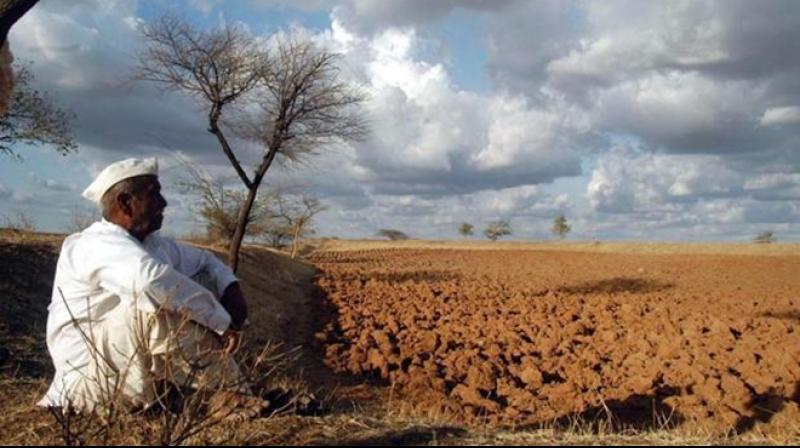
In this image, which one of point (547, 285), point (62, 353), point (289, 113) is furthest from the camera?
point (547, 285)

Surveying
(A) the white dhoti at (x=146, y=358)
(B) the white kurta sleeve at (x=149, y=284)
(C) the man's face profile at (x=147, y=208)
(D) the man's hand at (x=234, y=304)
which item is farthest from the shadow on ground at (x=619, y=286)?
(B) the white kurta sleeve at (x=149, y=284)

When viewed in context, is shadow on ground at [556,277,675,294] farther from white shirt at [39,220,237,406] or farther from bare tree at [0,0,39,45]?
white shirt at [39,220,237,406]

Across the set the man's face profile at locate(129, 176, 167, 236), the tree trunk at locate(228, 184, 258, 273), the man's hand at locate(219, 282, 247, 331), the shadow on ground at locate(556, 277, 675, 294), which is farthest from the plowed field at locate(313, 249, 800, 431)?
the man's face profile at locate(129, 176, 167, 236)

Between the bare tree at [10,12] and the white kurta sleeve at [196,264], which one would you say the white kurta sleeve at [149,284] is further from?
the bare tree at [10,12]

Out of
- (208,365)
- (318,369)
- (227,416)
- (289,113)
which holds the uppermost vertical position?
(289,113)

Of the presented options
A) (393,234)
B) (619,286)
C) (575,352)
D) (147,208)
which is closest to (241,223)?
(575,352)

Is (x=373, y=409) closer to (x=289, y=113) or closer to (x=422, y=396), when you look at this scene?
(x=422, y=396)

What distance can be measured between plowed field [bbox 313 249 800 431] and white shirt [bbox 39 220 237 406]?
3.40 meters

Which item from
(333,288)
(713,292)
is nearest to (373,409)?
(333,288)

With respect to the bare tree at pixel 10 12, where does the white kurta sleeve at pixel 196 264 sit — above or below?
below

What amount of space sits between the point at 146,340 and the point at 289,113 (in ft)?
37.0

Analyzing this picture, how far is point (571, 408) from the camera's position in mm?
7527

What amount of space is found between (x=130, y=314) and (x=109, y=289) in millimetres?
157

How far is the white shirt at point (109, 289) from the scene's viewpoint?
11.6 feet
